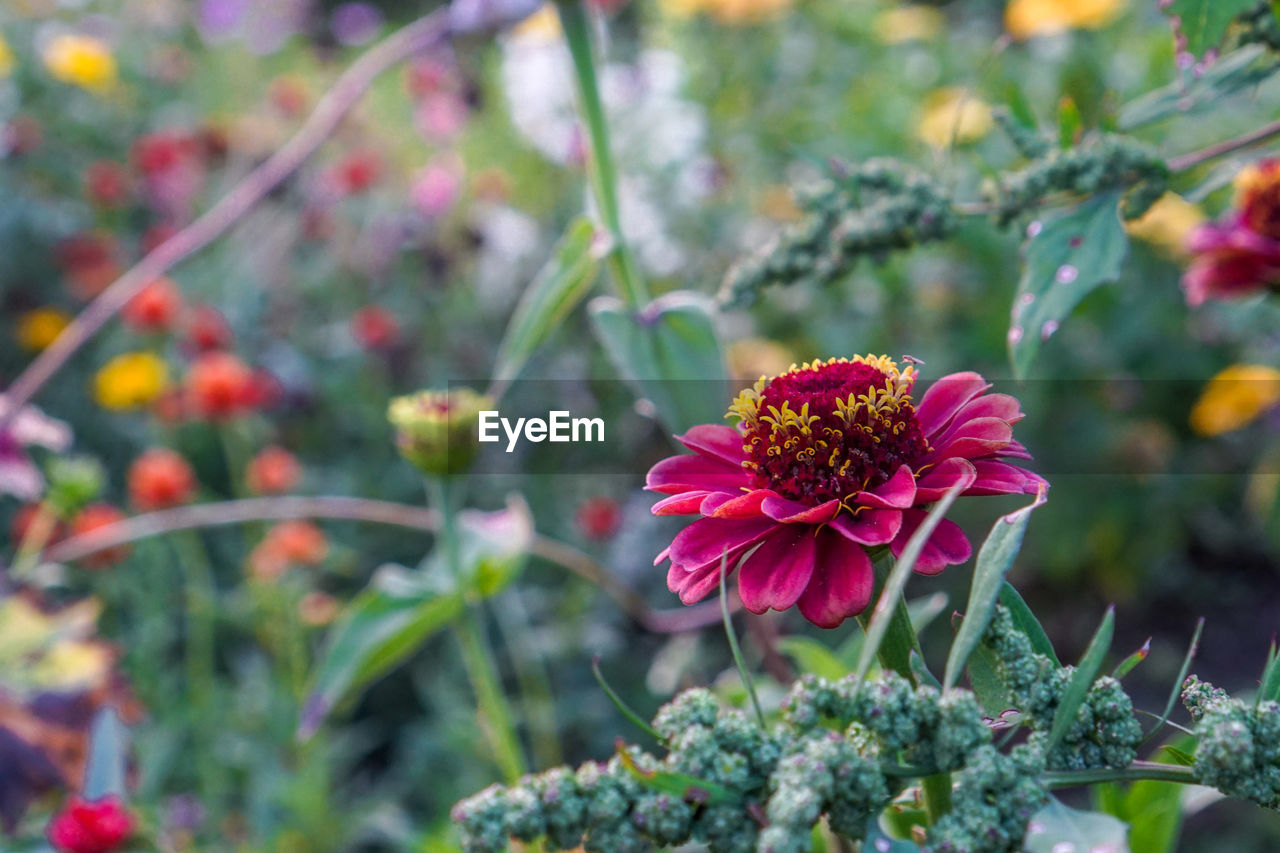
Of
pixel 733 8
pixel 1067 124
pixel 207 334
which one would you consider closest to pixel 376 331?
pixel 207 334

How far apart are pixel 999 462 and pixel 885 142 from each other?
1246mm

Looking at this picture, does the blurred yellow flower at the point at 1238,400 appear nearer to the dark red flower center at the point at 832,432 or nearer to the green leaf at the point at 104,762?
the dark red flower center at the point at 832,432

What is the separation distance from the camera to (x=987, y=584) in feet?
0.87

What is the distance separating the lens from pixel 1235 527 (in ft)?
5.54

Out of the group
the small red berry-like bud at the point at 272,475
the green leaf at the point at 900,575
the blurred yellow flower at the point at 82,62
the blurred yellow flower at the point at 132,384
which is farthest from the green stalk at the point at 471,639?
the blurred yellow flower at the point at 82,62

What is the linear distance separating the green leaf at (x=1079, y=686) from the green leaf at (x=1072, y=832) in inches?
0.6

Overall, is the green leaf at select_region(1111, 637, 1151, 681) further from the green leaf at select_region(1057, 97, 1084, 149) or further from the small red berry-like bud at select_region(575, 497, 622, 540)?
the small red berry-like bud at select_region(575, 497, 622, 540)

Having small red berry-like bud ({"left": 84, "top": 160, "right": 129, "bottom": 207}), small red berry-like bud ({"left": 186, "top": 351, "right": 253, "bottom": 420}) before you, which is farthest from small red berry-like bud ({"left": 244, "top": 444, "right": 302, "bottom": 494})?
small red berry-like bud ({"left": 84, "top": 160, "right": 129, "bottom": 207})

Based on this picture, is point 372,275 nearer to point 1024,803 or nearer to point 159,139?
point 159,139

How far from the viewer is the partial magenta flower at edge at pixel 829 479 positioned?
0.98ft

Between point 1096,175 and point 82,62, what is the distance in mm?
1817

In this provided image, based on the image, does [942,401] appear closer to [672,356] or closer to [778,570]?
[778,570]

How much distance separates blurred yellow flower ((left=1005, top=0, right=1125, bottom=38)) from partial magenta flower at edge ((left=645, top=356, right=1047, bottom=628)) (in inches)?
49.0

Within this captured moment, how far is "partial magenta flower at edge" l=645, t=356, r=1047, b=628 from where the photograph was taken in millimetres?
298
